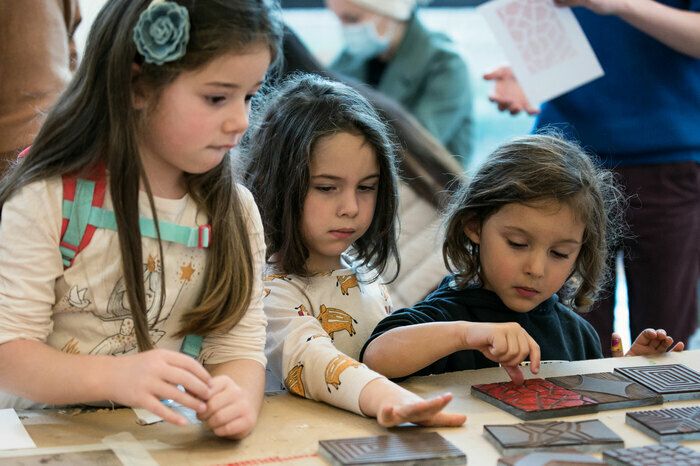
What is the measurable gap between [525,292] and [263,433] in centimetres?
65

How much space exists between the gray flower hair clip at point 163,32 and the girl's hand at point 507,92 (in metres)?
1.44

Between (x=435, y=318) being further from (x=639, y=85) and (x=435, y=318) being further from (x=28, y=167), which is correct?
(x=639, y=85)

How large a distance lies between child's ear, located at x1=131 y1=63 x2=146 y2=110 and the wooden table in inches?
18.4

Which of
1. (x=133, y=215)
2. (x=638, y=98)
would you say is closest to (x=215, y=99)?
(x=133, y=215)

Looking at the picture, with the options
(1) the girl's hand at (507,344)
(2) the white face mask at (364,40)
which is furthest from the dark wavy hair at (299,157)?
(2) the white face mask at (364,40)

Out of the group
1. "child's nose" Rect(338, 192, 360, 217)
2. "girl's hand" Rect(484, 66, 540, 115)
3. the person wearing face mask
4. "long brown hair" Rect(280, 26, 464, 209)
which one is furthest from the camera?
the person wearing face mask

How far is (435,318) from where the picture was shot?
1.94 meters

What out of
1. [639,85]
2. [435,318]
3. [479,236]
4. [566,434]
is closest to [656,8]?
Answer: [639,85]

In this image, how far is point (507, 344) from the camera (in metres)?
1.70

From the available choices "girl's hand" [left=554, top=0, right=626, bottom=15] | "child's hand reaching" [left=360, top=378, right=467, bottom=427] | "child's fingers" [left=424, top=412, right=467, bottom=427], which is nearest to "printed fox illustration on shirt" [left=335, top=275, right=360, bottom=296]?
"child's hand reaching" [left=360, top=378, right=467, bottom=427]

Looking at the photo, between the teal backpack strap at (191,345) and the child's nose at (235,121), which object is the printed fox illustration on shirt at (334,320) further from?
the child's nose at (235,121)

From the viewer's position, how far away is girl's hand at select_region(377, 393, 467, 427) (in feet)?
4.94

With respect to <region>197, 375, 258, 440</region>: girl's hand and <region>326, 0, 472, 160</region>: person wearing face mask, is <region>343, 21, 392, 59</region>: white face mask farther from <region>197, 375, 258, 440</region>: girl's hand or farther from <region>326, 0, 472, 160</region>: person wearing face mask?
<region>197, 375, 258, 440</region>: girl's hand

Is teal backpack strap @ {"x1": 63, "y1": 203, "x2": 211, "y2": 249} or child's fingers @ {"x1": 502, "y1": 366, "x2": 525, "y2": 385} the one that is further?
child's fingers @ {"x1": 502, "y1": 366, "x2": 525, "y2": 385}
